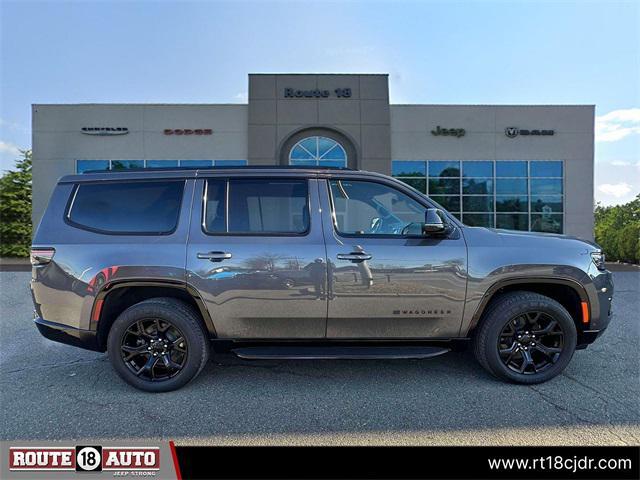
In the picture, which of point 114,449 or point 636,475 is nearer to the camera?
point 636,475

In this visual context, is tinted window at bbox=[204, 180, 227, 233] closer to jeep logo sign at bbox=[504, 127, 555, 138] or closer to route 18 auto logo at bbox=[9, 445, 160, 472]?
route 18 auto logo at bbox=[9, 445, 160, 472]

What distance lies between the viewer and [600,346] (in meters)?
4.41

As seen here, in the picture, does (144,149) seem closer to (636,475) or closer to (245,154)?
(245,154)

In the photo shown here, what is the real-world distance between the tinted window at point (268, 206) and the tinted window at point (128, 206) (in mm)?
520

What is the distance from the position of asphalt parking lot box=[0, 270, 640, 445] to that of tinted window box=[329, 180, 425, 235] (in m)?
1.43

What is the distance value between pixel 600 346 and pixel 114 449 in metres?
5.22

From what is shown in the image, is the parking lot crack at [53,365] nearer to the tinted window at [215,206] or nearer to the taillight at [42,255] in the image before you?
the taillight at [42,255]

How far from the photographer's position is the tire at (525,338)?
3205 mm

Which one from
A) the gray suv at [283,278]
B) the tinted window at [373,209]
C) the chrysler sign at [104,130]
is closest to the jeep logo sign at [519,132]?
the gray suv at [283,278]

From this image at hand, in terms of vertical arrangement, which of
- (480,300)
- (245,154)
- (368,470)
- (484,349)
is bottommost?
(368,470)

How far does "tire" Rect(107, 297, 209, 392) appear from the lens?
3131mm

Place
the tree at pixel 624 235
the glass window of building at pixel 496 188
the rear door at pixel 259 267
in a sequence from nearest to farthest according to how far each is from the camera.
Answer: the rear door at pixel 259 267, the tree at pixel 624 235, the glass window of building at pixel 496 188

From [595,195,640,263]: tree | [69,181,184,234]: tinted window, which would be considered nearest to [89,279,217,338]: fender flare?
[69,181,184,234]: tinted window

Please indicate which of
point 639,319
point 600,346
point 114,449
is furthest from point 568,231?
point 114,449
